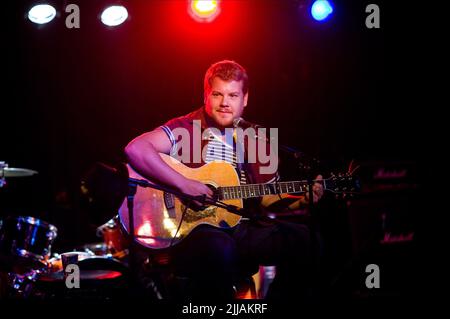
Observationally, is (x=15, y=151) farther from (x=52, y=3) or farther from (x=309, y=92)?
(x=309, y=92)

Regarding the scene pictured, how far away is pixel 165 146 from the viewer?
381 centimetres

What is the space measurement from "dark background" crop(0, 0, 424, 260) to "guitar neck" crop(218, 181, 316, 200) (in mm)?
1570

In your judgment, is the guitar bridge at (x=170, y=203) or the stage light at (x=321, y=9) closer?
the guitar bridge at (x=170, y=203)

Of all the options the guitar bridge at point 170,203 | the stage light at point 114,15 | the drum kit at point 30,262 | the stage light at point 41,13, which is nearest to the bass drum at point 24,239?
the drum kit at point 30,262

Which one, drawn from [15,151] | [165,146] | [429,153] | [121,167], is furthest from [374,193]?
[15,151]

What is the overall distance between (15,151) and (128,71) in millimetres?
1779

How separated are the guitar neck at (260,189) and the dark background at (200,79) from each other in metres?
1.57

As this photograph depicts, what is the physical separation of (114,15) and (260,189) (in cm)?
239

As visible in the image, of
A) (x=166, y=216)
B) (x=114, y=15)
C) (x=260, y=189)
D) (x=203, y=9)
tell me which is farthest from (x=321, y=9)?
(x=166, y=216)

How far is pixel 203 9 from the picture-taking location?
5.30 m

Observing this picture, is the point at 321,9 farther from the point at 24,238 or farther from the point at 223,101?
the point at 24,238

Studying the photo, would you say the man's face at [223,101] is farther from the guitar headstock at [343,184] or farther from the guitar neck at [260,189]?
the guitar headstock at [343,184]

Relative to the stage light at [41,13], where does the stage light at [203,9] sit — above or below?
above

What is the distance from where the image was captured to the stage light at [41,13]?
16.0ft
